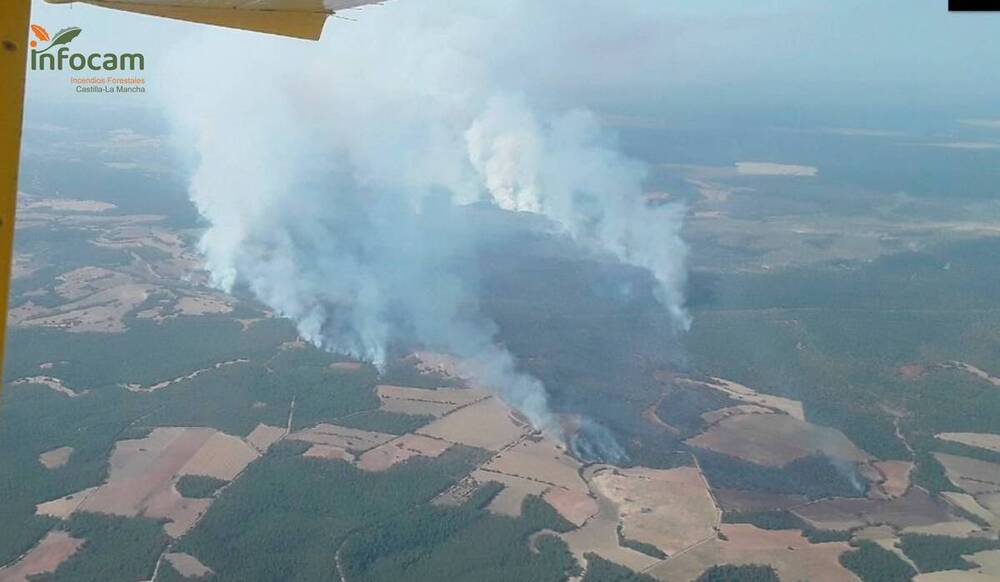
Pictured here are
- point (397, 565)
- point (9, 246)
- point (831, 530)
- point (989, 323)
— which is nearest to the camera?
point (9, 246)

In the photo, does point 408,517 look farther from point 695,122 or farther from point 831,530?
point 695,122

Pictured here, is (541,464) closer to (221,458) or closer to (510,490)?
(510,490)

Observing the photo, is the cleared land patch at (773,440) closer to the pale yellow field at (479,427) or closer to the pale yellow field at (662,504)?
the pale yellow field at (662,504)

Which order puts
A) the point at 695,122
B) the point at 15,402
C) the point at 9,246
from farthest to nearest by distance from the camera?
1. the point at 695,122
2. the point at 15,402
3. the point at 9,246

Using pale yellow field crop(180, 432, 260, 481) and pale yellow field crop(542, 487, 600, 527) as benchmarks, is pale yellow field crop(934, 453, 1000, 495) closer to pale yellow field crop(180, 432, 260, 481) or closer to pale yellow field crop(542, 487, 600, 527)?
pale yellow field crop(542, 487, 600, 527)

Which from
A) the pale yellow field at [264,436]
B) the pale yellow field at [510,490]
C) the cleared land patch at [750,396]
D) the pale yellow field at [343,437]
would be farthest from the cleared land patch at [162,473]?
the cleared land patch at [750,396]

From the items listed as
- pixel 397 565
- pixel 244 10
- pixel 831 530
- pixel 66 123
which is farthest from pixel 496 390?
pixel 66 123

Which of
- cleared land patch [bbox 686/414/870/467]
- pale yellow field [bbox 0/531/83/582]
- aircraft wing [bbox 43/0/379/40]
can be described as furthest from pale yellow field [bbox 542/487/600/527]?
aircraft wing [bbox 43/0/379/40]

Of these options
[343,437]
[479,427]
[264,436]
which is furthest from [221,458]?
[479,427]
